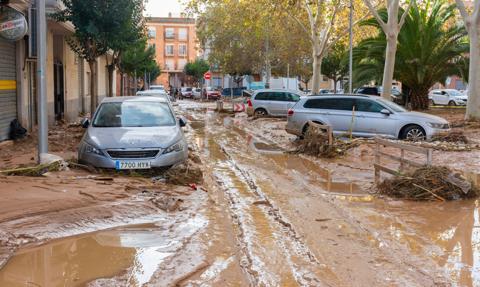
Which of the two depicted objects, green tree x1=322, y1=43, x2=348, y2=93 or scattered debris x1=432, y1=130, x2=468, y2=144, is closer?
scattered debris x1=432, y1=130, x2=468, y2=144

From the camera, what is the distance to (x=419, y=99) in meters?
29.1

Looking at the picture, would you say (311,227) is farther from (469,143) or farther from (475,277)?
(469,143)

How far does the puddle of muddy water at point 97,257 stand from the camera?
17.1 ft

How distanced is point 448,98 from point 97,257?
44.0 m

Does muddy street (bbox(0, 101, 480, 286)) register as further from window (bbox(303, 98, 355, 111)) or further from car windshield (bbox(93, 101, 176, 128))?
window (bbox(303, 98, 355, 111))

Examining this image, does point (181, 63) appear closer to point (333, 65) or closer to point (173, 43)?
point (173, 43)

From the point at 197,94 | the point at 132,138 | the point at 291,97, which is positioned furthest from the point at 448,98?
the point at 132,138

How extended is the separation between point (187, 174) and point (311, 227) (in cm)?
309

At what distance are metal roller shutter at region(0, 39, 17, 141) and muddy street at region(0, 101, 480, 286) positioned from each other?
661cm

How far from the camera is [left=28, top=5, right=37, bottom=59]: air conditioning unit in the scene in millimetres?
10945

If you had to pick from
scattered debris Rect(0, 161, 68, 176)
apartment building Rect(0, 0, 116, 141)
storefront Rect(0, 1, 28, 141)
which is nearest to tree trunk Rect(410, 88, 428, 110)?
apartment building Rect(0, 0, 116, 141)

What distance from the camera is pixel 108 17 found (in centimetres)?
1797

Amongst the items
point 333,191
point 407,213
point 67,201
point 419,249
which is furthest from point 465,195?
point 67,201

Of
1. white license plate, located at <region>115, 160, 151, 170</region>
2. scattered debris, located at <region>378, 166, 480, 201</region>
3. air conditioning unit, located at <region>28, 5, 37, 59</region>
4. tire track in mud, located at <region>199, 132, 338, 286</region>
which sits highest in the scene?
air conditioning unit, located at <region>28, 5, 37, 59</region>
